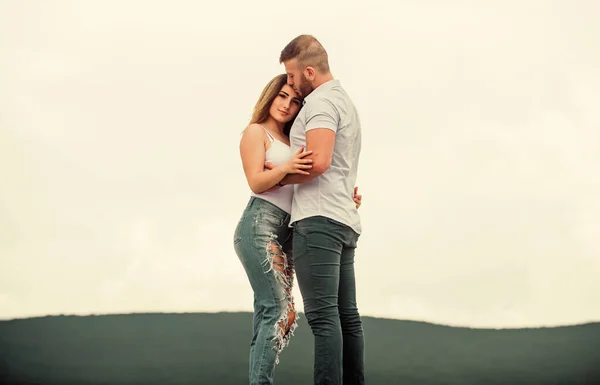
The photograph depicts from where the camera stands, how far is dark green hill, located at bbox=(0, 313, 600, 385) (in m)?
4.19

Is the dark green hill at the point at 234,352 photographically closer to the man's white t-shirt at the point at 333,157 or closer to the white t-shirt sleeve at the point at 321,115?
the man's white t-shirt at the point at 333,157

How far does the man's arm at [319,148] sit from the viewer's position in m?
2.45

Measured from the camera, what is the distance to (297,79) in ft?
8.80

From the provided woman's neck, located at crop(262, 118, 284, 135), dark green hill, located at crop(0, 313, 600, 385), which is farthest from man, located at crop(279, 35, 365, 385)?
dark green hill, located at crop(0, 313, 600, 385)

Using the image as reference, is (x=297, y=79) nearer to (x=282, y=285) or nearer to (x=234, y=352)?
(x=282, y=285)

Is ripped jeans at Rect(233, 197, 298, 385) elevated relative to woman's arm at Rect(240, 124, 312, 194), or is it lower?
lower

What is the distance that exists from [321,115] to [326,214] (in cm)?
35

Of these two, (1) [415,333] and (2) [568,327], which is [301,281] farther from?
(2) [568,327]

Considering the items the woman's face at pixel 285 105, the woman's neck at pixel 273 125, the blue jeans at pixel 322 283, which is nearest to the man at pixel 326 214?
the blue jeans at pixel 322 283

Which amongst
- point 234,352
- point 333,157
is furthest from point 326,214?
point 234,352

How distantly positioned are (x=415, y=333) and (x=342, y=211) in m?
2.40

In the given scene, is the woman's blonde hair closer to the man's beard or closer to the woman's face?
the woman's face

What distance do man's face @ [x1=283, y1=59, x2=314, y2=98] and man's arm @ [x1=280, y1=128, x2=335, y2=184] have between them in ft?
0.87

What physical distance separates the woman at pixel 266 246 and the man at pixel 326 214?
14 cm
